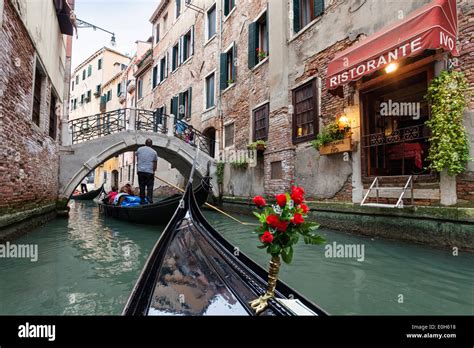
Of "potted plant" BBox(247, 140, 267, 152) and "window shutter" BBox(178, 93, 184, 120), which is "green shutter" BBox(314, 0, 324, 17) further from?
"window shutter" BBox(178, 93, 184, 120)

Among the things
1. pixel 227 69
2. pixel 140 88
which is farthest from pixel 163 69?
pixel 227 69

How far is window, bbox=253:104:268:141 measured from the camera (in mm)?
7529

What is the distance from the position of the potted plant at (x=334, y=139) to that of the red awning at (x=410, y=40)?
0.96 m

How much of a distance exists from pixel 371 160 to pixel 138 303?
14.9 ft

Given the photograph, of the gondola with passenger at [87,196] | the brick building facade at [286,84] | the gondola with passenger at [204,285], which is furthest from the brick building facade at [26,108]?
the gondola with passenger at [87,196]

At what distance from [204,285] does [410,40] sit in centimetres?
348

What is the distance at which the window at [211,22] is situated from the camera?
10453 millimetres

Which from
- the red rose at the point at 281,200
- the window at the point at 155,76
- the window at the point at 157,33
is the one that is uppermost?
the window at the point at 157,33

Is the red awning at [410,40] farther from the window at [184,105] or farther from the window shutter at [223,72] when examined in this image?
the window at [184,105]

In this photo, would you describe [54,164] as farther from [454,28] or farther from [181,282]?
[454,28]

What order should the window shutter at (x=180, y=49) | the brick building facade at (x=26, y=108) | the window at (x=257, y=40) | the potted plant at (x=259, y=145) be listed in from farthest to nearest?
1. the window shutter at (x=180, y=49)
2. the window at (x=257, y=40)
3. the potted plant at (x=259, y=145)
4. the brick building facade at (x=26, y=108)

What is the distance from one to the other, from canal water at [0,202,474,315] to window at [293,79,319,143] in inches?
97.6

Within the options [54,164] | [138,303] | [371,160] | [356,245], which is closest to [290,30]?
[371,160]

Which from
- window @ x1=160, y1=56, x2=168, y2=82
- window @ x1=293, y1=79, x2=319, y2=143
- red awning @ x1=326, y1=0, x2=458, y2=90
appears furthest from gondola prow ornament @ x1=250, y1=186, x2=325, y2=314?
window @ x1=160, y1=56, x2=168, y2=82
